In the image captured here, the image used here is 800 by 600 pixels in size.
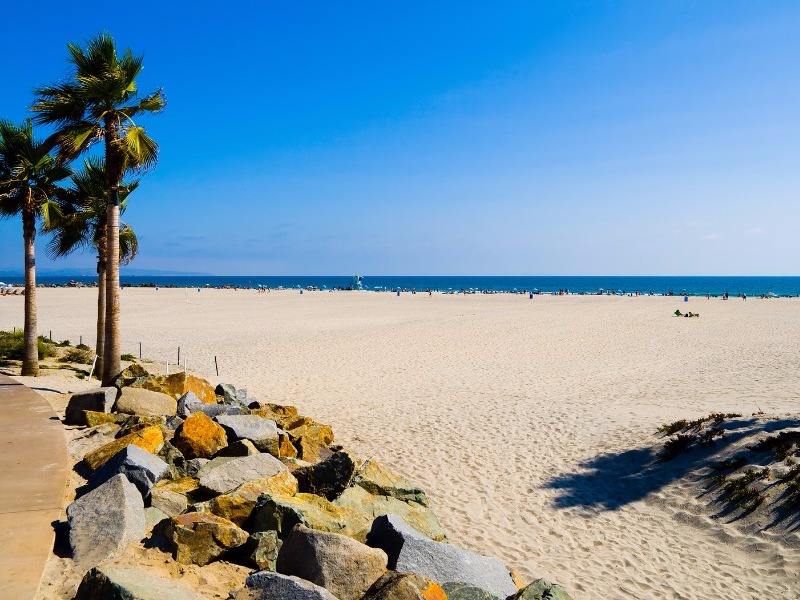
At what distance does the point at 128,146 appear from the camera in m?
12.0

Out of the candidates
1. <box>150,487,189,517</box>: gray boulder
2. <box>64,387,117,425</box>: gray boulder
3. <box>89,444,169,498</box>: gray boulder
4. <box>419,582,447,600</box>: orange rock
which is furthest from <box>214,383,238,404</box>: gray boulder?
<box>419,582,447,600</box>: orange rock

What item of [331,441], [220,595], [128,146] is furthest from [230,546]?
[128,146]

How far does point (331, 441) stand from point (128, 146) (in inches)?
308

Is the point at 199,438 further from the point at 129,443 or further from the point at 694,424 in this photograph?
the point at 694,424

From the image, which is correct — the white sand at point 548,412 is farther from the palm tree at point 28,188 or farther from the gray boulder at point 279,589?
the palm tree at point 28,188

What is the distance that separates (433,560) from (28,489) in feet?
14.9

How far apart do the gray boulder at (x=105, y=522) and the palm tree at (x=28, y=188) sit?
1149cm

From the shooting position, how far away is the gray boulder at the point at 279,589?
13.0 ft

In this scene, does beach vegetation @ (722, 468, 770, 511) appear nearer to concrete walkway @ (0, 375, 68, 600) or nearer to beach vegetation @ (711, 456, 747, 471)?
beach vegetation @ (711, 456, 747, 471)

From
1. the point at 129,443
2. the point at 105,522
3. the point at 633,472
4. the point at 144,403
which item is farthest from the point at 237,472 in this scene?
the point at 633,472

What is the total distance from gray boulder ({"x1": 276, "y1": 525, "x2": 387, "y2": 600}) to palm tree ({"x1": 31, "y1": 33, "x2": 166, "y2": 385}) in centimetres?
950

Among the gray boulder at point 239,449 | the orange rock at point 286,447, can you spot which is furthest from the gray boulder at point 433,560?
the orange rock at point 286,447

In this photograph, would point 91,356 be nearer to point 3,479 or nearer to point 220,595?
point 3,479

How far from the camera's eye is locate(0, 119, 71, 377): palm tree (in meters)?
14.2
